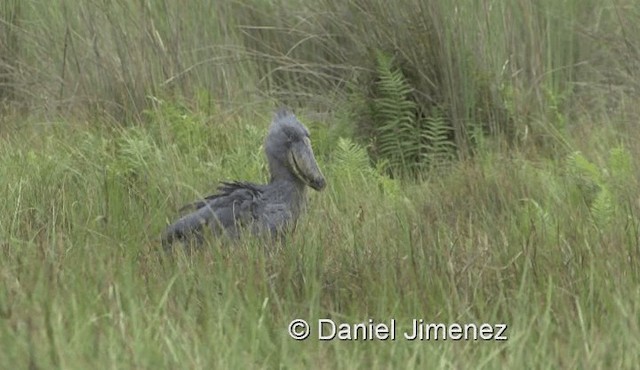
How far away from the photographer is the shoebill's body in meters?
4.08

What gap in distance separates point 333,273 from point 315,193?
4.44 ft

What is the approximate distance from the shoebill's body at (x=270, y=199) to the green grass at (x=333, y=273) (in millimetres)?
83

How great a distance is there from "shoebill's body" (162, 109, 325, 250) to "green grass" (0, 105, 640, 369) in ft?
0.27

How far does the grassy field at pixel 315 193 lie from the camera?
124 inches

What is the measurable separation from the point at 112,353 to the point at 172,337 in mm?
181

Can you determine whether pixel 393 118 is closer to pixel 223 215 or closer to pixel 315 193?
pixel 315 193

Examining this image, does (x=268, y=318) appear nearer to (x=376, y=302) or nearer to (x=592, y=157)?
(x=376, y=302)

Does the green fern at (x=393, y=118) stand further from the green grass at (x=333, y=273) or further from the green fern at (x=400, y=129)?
the green grass at (x=333, y=273)

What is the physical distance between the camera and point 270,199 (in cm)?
422

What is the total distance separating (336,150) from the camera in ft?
18.8

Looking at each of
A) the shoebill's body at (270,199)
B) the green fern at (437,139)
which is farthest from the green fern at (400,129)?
the shoebill's body at (270,199)

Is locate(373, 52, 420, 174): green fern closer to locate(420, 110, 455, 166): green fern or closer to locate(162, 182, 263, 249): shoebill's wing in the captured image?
locate(420, 110, 455, 166): green fern

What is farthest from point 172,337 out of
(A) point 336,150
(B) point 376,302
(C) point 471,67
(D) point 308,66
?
(D) point 308,66

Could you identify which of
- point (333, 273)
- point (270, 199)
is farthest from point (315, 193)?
point (333, 273)
